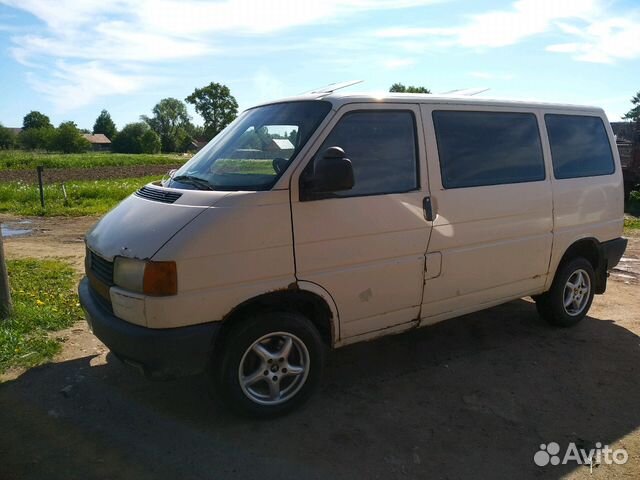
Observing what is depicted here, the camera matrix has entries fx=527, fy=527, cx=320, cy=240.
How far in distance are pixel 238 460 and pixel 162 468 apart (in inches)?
16.7

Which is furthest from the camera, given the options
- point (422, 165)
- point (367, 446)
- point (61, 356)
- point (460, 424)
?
point (61, 356)

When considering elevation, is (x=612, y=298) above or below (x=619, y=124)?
below

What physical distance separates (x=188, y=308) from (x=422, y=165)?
1957 mm

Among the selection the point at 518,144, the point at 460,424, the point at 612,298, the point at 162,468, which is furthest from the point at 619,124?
the point at 162,468

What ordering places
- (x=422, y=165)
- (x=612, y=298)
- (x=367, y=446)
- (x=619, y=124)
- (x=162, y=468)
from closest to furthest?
(x=162, y=468)
(x=367, y=446)
(x=422, y=165)
(x=612, y=298)
(x=619, y=124)

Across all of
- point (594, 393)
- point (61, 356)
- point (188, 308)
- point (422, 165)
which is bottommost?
point (594, 393)

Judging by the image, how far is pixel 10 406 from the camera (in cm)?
367

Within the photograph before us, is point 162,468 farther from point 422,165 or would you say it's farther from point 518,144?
point 518,144

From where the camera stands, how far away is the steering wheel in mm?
3387

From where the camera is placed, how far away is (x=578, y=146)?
199 inches

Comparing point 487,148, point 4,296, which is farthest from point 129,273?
point 487,148

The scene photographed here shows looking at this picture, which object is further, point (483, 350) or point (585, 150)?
point (585, 150)

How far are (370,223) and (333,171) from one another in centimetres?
55

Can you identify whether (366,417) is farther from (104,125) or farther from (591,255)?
(104,125)
